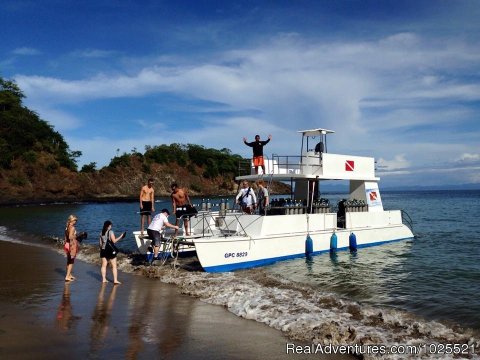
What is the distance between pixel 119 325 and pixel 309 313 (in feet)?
12.2

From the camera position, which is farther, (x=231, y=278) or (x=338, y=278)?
(x=338, y=278)

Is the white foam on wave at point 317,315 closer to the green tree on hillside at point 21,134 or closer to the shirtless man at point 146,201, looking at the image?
the shirtless man at point 146,201

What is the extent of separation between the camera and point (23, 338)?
6.97 metres

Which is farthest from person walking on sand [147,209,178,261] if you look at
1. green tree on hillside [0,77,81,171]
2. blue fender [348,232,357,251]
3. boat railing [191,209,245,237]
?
green tree on hillside [0,77,81,171]

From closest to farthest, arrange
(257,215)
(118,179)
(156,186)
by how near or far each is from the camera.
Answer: (257,215) → (118,179) → (156,186)

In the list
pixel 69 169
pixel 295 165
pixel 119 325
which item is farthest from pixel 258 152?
pixel 69 169

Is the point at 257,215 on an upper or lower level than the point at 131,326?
upper

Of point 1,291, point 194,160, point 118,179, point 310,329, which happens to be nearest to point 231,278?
point 310,329

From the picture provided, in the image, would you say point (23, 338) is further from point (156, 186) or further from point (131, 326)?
point (156, 186)

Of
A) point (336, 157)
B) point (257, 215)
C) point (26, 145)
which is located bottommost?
point (257, 215)

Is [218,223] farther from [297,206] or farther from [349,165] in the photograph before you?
[349,165]

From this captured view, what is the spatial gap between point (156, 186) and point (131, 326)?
93.0 m

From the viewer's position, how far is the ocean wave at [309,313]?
24.7 feet

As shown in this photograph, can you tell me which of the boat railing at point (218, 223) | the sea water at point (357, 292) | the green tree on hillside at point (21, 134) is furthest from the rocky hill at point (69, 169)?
the sea water at point (357, 292)
